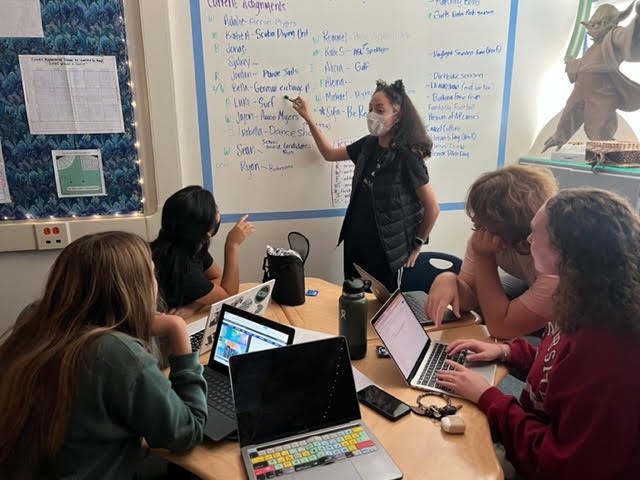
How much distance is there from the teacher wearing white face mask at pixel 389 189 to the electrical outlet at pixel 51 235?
131 centimetres

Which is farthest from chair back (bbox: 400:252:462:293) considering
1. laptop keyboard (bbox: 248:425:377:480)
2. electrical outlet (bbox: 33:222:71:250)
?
electrical outlet (bbox: 33:222:71:250)

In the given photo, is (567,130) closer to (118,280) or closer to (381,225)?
(381,225)

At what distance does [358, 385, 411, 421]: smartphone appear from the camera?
110 centimetres

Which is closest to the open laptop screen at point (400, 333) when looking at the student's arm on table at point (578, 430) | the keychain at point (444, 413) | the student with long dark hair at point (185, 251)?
the keychain at point (444, 413)

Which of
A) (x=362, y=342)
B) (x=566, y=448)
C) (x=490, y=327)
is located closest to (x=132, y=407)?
(x=362, y=342)

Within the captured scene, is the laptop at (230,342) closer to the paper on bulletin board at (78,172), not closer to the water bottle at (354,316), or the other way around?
the water bottle at (354,316)

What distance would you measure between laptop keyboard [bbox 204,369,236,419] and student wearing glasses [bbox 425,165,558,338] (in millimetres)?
729

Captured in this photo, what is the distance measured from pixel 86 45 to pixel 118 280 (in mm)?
1661

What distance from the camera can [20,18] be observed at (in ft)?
6.79

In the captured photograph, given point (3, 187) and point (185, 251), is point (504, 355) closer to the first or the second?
point (185, 251)

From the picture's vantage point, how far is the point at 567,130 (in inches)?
110

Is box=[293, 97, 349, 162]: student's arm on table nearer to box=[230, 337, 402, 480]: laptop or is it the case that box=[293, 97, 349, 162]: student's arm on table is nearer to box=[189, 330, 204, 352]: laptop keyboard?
box=[189, 330, 204, 352]: laptop keyboard

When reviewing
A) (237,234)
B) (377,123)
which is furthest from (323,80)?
(237,234)

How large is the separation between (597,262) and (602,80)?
209 centimetres
